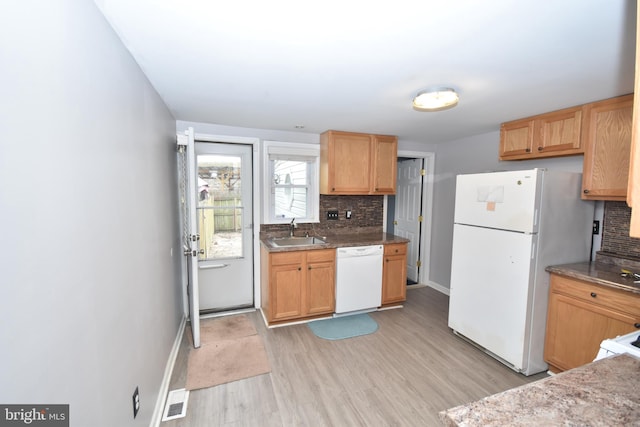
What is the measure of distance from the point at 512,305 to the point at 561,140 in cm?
157

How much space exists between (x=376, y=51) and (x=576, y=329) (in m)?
2.60

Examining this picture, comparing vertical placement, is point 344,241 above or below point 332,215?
below

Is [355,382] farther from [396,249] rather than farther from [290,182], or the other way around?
[290,182]

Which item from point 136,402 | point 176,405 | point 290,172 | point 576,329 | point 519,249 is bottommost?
point 176,405

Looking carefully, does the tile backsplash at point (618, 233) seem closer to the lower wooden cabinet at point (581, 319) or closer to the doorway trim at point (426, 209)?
the lower wooden cabinet at point (581, 319)

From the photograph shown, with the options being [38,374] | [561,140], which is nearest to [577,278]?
[561,140]

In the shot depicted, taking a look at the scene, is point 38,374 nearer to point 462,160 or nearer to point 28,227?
point 28,227

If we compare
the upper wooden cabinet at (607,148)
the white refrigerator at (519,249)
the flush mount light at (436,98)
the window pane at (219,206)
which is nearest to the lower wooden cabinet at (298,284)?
the window pane at (219,206)

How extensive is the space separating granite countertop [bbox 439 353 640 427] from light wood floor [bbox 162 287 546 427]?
122 cm

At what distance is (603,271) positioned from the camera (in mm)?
2240

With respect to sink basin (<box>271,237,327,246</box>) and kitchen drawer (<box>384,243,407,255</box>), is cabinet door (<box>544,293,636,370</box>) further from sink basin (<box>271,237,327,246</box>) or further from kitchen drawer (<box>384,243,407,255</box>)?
sink basin (<box>271,237,327,246</box>)

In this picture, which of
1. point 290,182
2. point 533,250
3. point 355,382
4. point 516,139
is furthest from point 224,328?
point 516,139

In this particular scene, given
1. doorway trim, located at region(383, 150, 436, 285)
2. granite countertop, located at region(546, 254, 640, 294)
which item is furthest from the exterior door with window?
granite countertop, located at region(546, 254, 640, 294)

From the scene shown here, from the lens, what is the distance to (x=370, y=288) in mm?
3461
